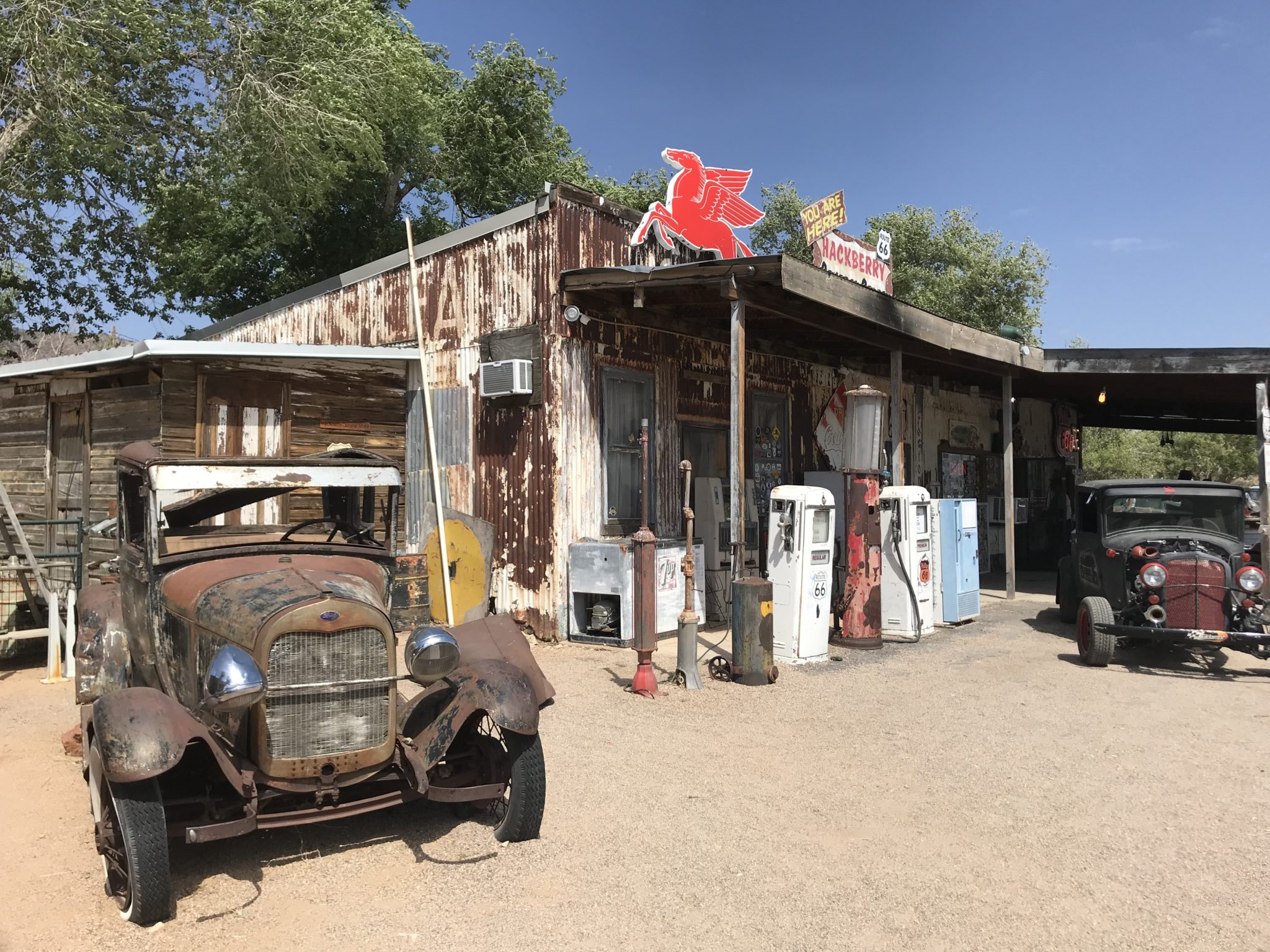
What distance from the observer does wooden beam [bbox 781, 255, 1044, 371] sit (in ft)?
28.0

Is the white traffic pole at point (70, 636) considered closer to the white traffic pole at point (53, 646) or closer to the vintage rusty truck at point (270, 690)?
the white traffic pole at point (53, 646)

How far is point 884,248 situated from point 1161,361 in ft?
13.2

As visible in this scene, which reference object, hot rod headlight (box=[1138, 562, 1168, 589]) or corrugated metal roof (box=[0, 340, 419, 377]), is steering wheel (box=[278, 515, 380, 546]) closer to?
corrugated metal roof (box=[0, 340, 419, 377])

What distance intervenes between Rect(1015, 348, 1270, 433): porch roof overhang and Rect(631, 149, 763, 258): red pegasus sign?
5.07 m

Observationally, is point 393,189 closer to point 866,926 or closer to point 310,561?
point 310,561

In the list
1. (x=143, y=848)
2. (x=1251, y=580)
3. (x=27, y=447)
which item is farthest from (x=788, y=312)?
(x=27, y=447)

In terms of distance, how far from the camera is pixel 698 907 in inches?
146

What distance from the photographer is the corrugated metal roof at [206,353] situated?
9.10m

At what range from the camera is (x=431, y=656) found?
4109mm

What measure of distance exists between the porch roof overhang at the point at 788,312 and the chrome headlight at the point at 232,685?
5859 millimetres

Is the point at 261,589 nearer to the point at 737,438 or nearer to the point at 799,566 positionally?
the point at 737,438

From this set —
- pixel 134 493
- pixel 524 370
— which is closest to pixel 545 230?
pixel 524 370

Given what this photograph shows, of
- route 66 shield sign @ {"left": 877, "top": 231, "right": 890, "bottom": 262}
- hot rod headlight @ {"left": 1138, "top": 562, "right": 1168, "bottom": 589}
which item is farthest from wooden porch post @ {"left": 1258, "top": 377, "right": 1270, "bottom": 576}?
route 66 shield sign @ {"left": 877, "top": 231, "right": 890, "bottom": 262}

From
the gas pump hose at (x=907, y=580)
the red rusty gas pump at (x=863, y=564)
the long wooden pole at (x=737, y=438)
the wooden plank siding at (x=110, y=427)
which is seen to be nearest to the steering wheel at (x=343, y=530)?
the long wooden pole at (x=737, y=438)
